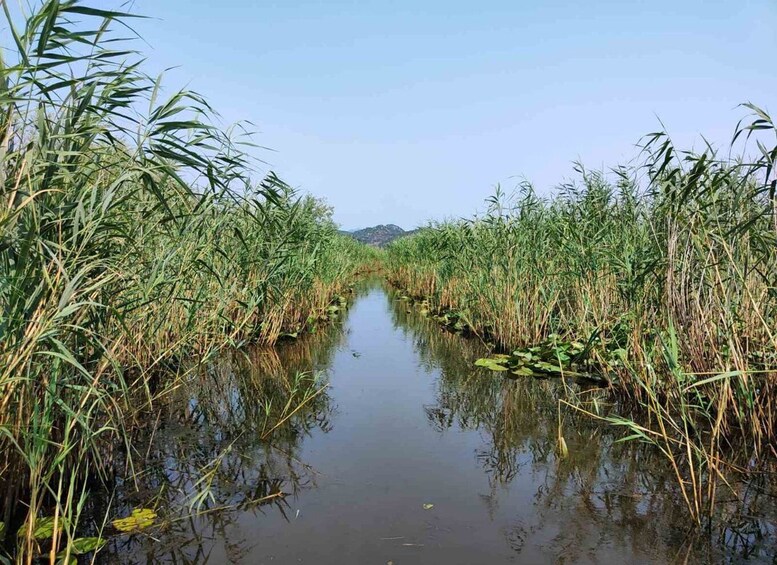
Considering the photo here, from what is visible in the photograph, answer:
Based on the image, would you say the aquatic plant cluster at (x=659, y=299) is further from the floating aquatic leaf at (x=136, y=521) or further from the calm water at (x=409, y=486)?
the floating aquatic leaf at (x=136, y=521)

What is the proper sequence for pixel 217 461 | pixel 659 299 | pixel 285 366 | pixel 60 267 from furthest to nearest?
pixel 285 366 → pixel 659 299 → pixel 217 461 → pixel 60 267

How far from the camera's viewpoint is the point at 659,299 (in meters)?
4.02

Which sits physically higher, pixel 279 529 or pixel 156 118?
pixel 156 118

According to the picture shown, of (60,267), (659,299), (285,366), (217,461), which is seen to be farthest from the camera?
(285,366)

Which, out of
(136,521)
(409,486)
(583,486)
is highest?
(583,486)

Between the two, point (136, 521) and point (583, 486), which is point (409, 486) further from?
point (136, 521)

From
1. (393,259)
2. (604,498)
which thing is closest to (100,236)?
(604,498)

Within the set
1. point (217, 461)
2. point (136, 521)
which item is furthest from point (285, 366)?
point (136, 521)

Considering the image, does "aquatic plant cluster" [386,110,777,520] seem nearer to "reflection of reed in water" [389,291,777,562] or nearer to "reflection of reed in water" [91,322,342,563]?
"reflection of reed in water" [389,291,777,562]

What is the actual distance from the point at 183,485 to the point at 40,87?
2251 mm

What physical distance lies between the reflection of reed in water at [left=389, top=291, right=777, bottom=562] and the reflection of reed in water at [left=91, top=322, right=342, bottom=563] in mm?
1285

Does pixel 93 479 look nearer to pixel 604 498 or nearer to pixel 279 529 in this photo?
pixel 279 529

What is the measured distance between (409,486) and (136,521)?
153cm

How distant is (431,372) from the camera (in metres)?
6.16
